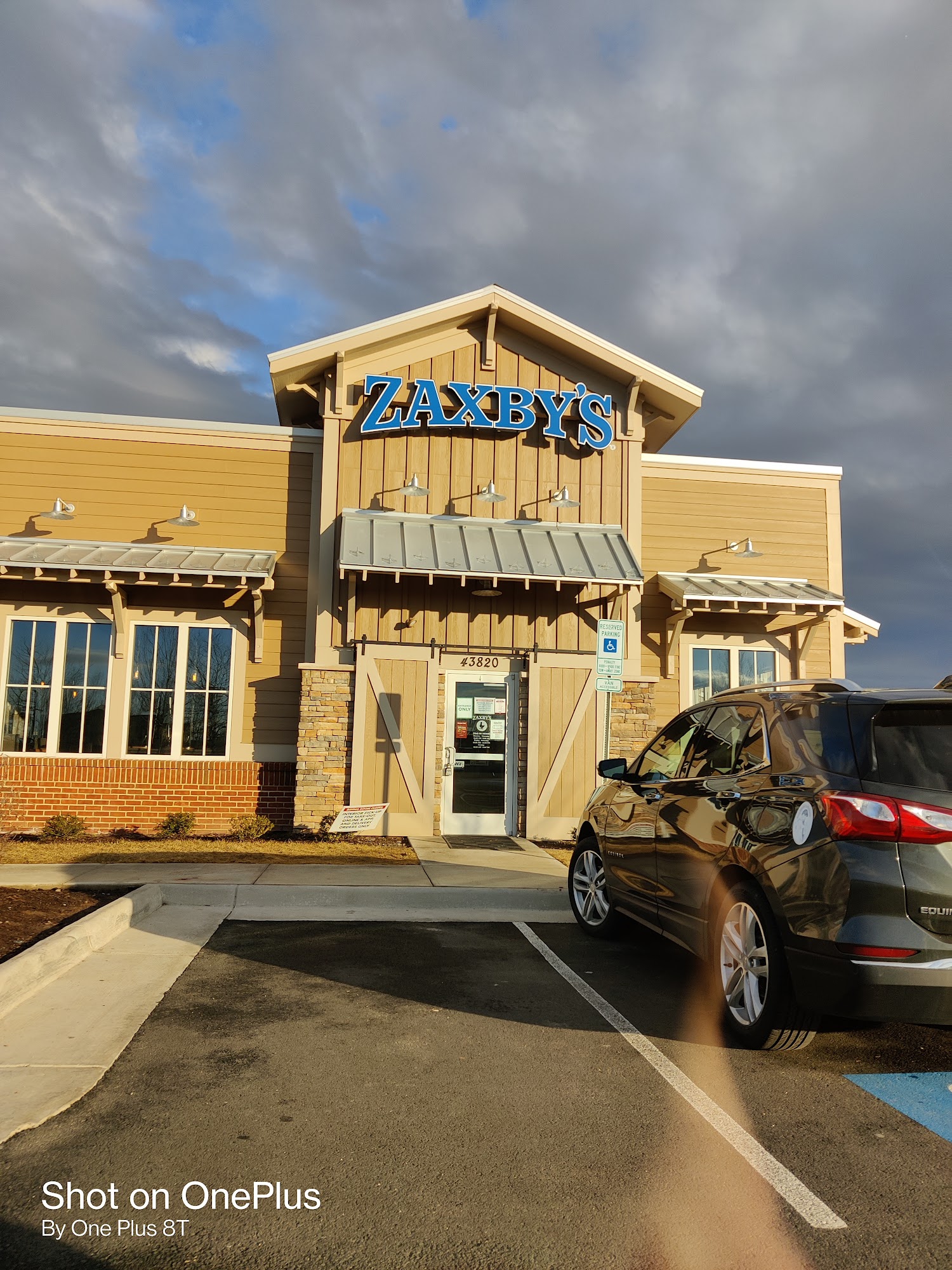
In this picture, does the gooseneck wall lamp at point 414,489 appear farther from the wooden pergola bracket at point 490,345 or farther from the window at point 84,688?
the window at point 84,688

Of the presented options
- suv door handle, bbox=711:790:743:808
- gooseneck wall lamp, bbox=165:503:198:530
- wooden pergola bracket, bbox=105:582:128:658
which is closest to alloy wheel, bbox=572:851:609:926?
suv door handle, bbox=711:790:743:808

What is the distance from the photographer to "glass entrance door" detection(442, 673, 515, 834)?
44.2 feet

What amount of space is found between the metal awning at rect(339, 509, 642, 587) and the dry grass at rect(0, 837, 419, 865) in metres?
3.52

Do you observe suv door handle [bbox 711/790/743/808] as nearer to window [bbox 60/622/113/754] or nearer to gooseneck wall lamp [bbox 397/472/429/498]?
gooseneck wall lamp [bbox 397/472/429/498]

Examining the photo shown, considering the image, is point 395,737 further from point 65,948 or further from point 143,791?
point 65,948

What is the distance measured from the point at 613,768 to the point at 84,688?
8947mm

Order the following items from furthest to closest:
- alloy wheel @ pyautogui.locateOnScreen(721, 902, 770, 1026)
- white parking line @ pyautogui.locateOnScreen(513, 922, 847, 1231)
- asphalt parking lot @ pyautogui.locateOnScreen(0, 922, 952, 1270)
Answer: alloy wheel @ pyautogui.locateOnScreen(721, 902, 770, 1026) < white parking line @ pyautogui.locateOnScreen(513, 922, 847, 1231) < asphalt parking lot @ pyautogui.locateOnScreen(0, 922, 952, 1270)

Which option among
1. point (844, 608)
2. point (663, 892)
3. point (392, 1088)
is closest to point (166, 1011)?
point (392, 1088)

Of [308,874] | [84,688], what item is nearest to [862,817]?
[308,874]

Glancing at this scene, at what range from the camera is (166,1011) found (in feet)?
17.0

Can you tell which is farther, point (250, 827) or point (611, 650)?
point (250, 827)

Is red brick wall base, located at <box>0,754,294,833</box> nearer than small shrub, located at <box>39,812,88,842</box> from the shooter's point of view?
No

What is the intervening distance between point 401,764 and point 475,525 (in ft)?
11.6

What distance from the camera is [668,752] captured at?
6.46 m
